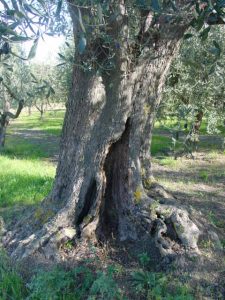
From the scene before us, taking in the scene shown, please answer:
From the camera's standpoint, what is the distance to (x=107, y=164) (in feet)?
21.5

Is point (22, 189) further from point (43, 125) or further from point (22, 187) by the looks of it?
point (43, 125)

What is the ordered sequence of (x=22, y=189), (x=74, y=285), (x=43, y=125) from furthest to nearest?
(x=43, y=125), (x=22, y=189), (x=74, y=285)

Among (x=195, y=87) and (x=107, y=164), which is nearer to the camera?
(x=107, y=164)

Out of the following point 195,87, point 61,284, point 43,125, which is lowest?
point 43,125

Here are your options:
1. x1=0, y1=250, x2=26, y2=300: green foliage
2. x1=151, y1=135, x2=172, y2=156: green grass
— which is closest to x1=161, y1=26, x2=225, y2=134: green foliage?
x1=151, y1=135, x2=172, y2=156: green grass

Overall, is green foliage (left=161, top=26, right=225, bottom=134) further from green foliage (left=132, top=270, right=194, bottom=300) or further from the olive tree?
green foliage (left=132, top=270, right=194, bottom=300)

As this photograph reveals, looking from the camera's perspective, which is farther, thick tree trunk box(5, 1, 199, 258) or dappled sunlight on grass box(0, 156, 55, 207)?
dappled sunlight on grass box(0, 156, 55, 207)

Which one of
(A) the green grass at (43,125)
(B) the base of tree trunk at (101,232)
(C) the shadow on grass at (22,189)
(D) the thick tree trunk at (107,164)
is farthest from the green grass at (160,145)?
(B) the base of tree trunk at (101,232)

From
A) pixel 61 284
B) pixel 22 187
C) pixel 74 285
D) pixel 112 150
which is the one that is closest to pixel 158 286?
pixel 74 285

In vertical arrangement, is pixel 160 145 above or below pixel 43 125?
above

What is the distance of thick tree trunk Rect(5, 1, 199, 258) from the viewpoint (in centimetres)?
600

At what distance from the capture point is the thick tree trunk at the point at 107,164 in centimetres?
600

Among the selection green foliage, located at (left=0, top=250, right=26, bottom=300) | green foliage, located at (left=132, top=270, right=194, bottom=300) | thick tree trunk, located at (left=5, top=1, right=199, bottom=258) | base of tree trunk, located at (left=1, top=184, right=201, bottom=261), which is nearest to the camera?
green foliage, located at (left=132, top=270, right=194, bottom=300)

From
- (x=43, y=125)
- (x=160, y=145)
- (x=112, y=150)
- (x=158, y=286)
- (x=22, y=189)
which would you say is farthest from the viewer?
(x=43, y=125)
